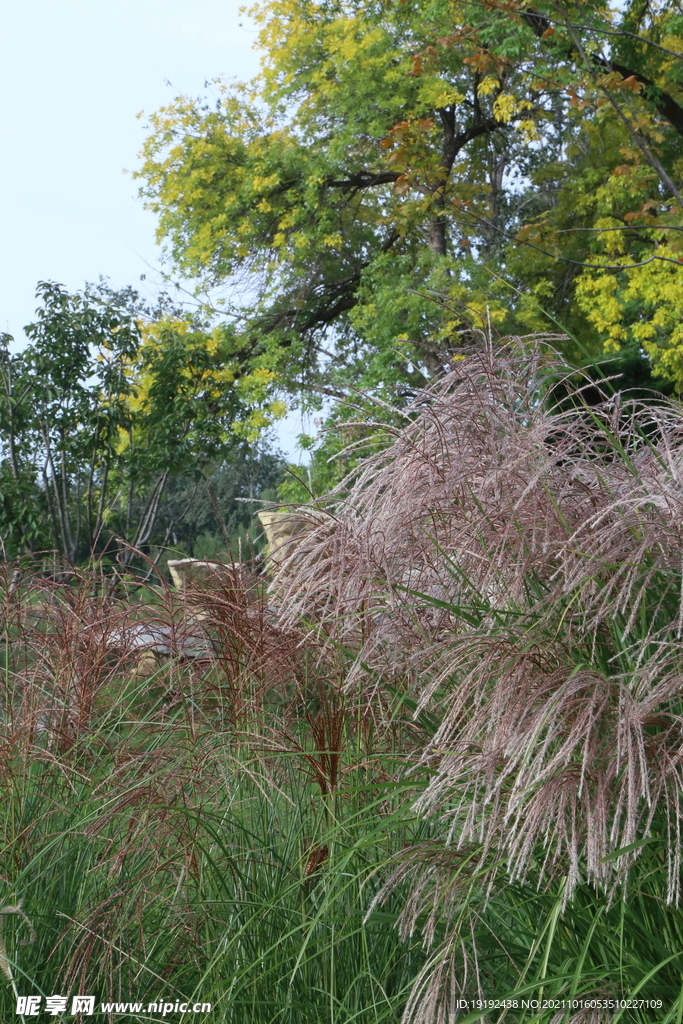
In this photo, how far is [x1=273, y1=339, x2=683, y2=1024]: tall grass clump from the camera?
142 cm

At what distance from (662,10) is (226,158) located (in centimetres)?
631

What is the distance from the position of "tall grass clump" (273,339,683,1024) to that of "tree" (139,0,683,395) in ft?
31.4

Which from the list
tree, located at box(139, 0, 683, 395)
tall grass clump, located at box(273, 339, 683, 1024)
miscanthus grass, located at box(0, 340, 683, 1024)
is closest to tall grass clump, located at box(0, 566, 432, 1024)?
miscanthus grass, located at box(0, 340, 683, 1024)

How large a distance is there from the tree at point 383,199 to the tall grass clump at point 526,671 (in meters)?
9.57

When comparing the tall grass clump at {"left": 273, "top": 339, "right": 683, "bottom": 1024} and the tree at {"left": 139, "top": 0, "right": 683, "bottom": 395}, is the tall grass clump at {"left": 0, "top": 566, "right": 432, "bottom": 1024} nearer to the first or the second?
the tall grass clump at {"left": 273, "top": 339, "right": 683, "bottom": 1024}

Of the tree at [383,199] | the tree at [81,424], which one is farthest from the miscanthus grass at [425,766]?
the tree at [383,199]

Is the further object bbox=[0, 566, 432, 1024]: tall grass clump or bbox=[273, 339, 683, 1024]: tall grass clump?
bbox=[0, 566, 432, 1024]: tall grass clump

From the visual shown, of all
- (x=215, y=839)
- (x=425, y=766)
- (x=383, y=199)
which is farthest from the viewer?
(x=383, y=199)

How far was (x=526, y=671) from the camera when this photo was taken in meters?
1.55

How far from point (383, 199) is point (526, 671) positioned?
586 inches

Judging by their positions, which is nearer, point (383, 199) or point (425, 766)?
point (425, 766)

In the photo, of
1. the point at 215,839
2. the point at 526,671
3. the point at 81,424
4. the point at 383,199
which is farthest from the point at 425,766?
the point at 383,199

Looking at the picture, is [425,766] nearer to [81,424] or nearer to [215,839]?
[215,839]

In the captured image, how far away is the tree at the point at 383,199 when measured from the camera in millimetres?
12109
